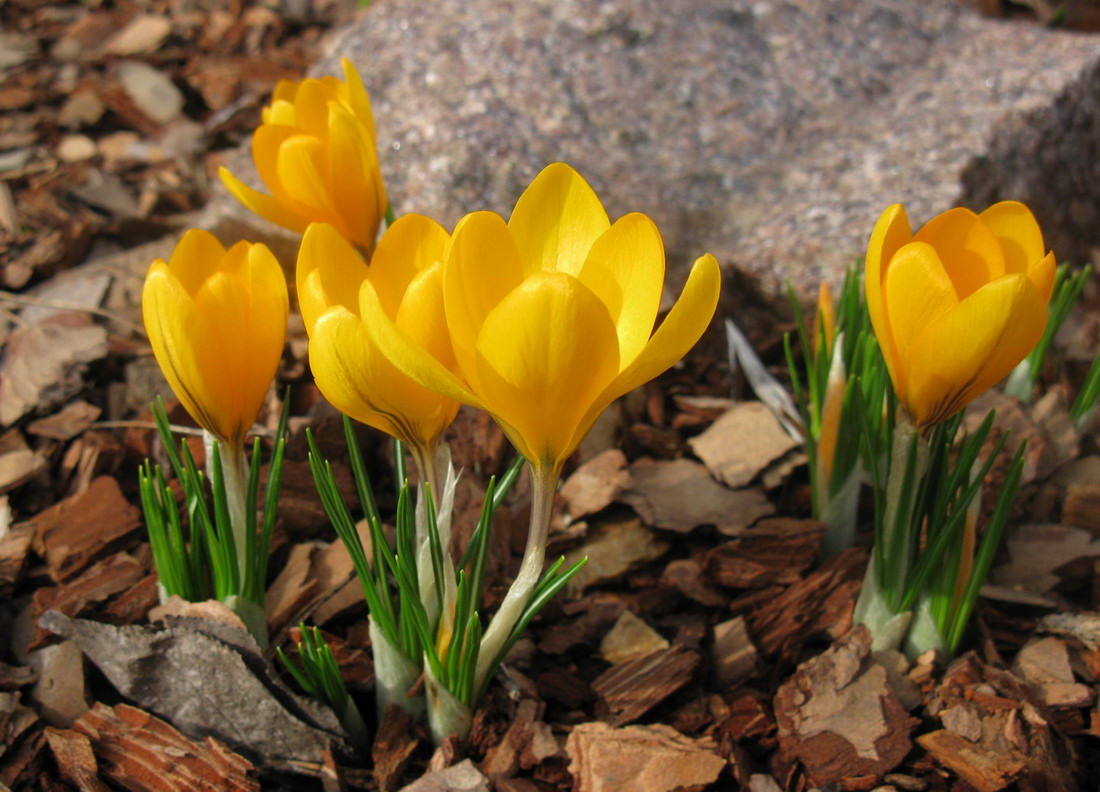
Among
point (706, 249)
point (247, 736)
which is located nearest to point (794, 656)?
point (247, 736)

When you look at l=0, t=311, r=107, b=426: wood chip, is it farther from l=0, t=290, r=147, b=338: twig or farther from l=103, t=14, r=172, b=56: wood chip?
l=103, t=14, r=172, b=56: wood chip

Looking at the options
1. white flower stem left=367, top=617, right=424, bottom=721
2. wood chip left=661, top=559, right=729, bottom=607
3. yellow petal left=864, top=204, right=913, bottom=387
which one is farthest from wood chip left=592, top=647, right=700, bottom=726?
yellow petal left=864, top=204, right=913, bottom=387

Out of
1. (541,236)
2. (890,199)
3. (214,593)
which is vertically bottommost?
(214,593)

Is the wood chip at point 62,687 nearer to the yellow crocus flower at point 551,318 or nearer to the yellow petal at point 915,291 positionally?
the yellow crocus flower at point 551,318

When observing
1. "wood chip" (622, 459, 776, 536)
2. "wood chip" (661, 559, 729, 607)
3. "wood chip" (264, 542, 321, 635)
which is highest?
"wood chip" (622, 459, 776, 536)

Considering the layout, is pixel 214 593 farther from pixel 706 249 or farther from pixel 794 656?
pixel 706 249

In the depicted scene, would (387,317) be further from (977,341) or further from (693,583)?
(693,583)
